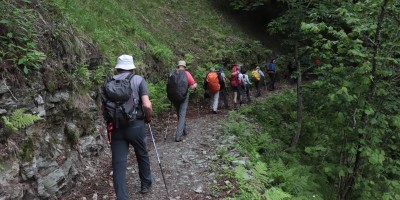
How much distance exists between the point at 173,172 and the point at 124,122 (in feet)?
7.91

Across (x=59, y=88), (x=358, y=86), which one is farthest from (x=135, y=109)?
(x=358, y=86)

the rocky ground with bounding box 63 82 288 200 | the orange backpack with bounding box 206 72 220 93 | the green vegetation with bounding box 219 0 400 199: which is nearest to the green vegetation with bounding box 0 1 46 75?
the rocky ground with bounding box 63 82 288 200

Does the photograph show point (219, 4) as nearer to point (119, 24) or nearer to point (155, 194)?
point (119, 24)

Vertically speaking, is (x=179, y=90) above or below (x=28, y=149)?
above

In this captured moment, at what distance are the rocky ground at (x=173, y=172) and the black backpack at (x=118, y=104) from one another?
1.23 metres

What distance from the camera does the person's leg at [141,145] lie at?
205 inches

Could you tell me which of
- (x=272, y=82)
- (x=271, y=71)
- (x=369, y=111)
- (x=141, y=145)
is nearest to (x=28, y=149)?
(x=141, y=145)

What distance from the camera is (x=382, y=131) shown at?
22.0ft

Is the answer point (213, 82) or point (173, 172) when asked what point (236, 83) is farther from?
point (173, 172)

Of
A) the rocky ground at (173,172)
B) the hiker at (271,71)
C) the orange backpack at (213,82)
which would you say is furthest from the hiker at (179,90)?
the hiker at (271,71)

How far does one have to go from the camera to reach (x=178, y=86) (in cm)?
898

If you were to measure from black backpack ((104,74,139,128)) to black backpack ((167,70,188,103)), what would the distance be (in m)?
3.92

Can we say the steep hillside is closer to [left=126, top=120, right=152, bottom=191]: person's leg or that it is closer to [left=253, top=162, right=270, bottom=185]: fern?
[left=126, top=120, right=152, bottom=191]: person's leg

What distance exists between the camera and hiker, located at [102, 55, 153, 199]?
5031 mm
